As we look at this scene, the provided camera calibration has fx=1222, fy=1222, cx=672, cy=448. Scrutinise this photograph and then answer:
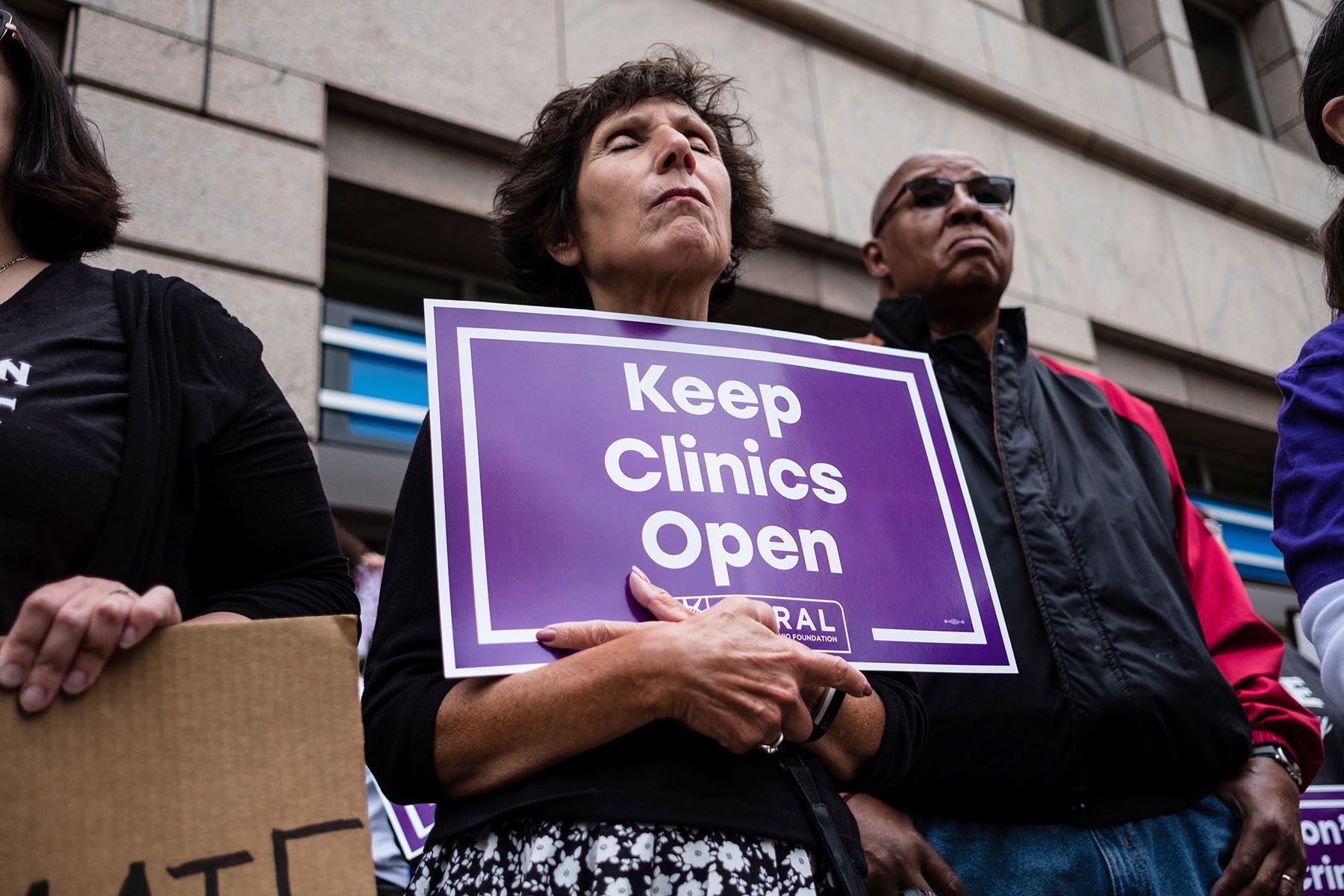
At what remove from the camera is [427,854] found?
5.35 ft

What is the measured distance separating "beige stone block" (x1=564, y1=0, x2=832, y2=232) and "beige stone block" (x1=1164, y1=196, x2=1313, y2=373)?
304 centimetres

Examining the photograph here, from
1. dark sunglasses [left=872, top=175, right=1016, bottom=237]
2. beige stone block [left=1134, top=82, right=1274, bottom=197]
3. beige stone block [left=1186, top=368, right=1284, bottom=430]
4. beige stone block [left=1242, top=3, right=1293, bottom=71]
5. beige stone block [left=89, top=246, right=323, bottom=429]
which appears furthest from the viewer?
beige stone block [left=1242, top=3, right=1293, bottom=71]

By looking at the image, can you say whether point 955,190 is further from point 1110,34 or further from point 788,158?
point 1110,34

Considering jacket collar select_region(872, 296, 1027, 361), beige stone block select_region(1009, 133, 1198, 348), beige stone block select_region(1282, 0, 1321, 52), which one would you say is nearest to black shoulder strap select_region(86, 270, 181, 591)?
jacket collar select_region(872, 296, 1027, 361)

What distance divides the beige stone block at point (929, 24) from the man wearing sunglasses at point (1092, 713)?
4.27 meters

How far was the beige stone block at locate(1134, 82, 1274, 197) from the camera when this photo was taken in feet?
26.3

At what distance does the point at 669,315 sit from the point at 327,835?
112 cm

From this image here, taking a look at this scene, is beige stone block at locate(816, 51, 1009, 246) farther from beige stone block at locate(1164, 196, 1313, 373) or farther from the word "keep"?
the word "keep"

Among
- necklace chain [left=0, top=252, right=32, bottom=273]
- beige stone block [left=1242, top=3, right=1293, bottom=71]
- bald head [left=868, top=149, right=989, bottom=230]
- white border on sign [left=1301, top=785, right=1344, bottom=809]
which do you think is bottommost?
white border on sign [left=1301, top=785, right=1344, bottom=809]

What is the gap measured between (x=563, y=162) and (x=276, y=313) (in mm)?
1943

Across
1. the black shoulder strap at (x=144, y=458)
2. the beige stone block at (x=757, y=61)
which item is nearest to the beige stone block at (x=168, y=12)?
the beige stone block at (x=757, y=61)

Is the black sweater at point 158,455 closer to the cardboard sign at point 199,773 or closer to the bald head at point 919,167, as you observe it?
the cardboard sign at point 199,773

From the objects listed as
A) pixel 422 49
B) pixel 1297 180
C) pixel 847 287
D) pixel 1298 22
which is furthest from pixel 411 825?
pixel 1298 22

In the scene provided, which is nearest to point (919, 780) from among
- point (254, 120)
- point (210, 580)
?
point (210, 580)
